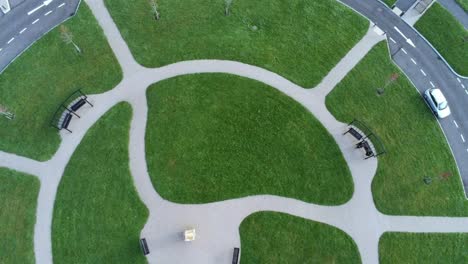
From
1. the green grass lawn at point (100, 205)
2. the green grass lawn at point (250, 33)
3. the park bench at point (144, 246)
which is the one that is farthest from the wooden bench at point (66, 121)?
the park bench at point (144, 246)

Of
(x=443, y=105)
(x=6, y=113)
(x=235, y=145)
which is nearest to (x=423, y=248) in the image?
(x=443, y=105)

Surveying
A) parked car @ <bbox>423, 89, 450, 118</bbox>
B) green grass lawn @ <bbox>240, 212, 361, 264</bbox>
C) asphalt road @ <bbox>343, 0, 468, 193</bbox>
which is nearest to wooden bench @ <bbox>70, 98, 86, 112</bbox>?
green grass lawn @ <bbox>240, 212, 361, 264</bbox>

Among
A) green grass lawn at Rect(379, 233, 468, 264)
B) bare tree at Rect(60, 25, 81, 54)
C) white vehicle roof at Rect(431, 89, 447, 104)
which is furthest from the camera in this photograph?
bare tree at Rect(60, 25, 81, 54)

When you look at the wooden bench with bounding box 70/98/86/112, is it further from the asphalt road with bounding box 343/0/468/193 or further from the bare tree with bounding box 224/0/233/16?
the asphalt road with bounding box 343/0/468/193

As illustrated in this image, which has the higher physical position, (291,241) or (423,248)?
(291,241)

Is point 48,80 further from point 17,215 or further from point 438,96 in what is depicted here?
point 438,96
